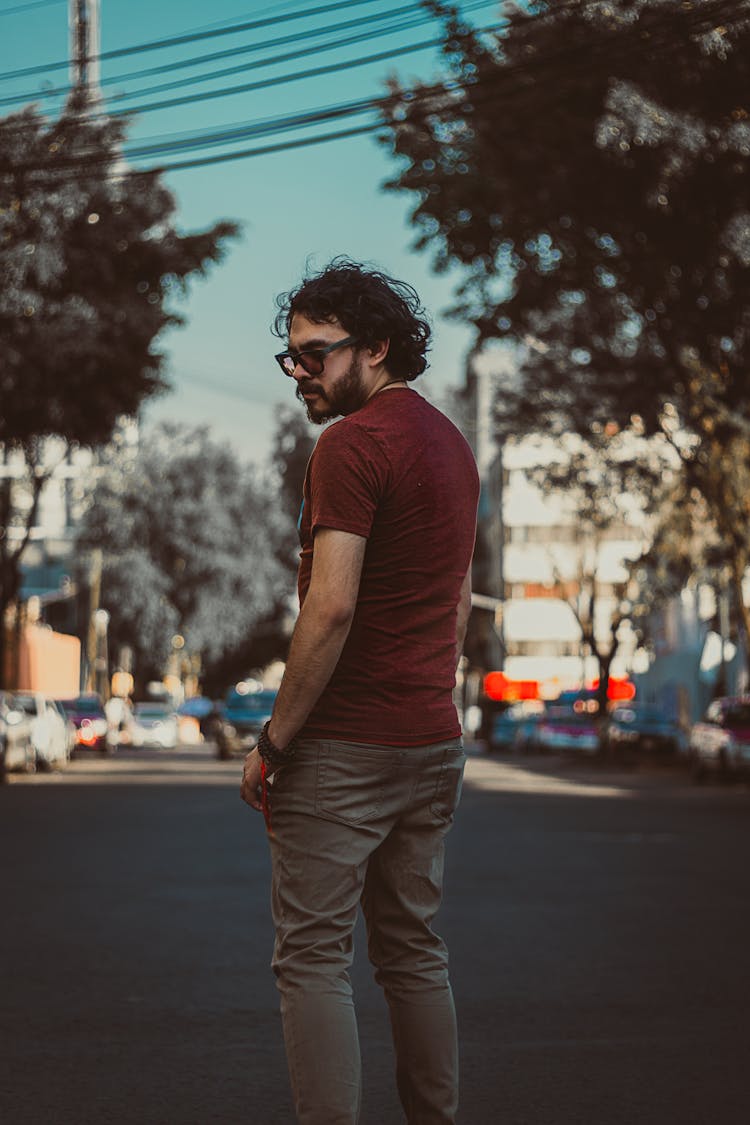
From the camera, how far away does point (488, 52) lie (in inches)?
866

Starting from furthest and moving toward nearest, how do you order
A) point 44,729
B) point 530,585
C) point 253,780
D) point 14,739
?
point 530,585
point 44,729
point 14,739
point 253,780

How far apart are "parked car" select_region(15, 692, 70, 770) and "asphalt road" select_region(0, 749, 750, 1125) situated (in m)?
17.5

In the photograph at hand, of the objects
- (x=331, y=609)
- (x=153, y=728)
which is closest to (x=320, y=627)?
(x=331, y=609)

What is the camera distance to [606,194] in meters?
22.4

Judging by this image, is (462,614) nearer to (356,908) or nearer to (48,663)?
(356,908)

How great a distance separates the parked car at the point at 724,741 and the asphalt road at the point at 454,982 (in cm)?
1515

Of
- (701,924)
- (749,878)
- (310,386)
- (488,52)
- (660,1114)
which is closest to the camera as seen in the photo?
(310,386)

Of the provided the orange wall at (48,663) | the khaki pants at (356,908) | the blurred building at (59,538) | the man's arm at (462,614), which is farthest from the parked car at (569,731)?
the khaki pants at (356,908)

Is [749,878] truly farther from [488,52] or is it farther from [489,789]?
[489,789]

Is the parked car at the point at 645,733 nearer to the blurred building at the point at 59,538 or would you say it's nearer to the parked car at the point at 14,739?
the blurred building at the point at 59,538

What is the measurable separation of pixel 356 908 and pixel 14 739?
2844 centimetres

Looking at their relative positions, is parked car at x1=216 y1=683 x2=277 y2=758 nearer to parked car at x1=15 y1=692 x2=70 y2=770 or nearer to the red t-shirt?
parked car at x1=15 y1=692 x2=70 y2=770

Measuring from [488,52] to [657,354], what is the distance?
19.9ft

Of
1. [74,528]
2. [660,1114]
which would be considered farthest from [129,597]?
[660,1114]
